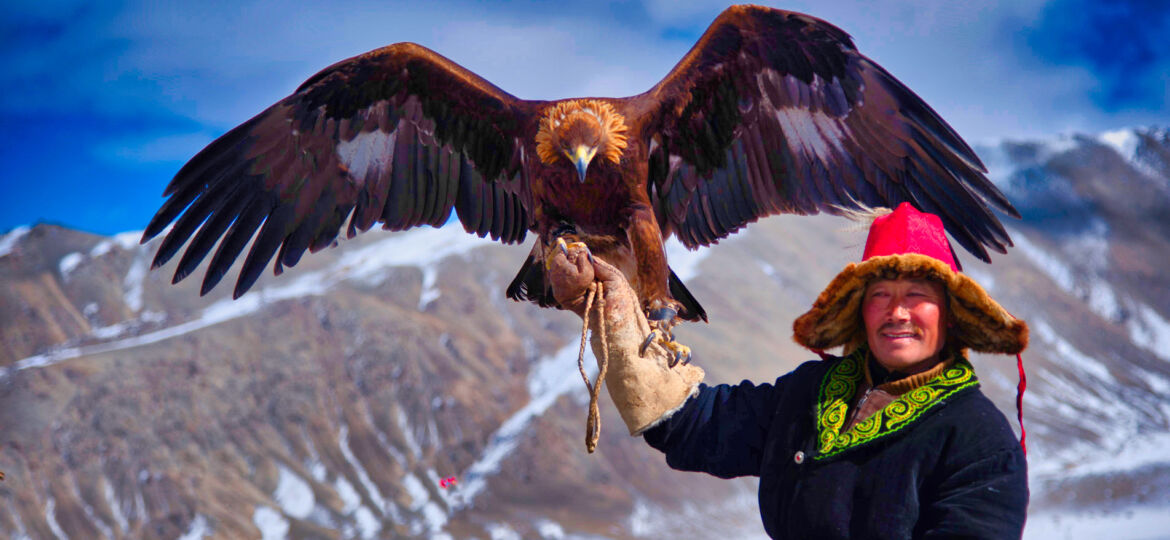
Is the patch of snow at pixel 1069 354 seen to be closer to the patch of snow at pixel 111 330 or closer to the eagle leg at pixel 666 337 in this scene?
the patch of snow at pixel 111 330

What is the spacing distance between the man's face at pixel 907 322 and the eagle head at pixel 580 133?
1101 millimetres

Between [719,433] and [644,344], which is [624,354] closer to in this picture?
[644,344]

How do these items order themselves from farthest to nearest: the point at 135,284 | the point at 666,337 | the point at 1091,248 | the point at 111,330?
the point at 1091,248 < the point at 135,284 < the point at 111,330 < the point at 666,337

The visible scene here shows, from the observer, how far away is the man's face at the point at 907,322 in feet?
7.14

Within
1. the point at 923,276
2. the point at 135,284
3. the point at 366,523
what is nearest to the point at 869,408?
the point at 923,276

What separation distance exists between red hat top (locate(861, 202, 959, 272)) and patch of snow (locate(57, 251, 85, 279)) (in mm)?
39219

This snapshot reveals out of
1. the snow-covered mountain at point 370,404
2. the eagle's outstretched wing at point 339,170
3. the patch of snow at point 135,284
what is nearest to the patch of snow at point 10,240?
the snow-covered mountain at point 370,404

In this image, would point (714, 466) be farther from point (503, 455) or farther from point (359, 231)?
point (503, 455)

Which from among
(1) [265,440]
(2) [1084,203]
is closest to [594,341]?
(1) [265,440]

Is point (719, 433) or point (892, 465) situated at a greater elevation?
point (719, 433)

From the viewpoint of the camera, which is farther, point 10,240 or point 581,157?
point 10,240

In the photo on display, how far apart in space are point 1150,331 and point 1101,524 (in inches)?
1268

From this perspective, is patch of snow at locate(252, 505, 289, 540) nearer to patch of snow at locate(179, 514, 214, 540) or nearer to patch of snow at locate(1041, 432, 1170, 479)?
patch of snow at locate(179, 514, 214, 540)

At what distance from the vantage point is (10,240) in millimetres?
29984
